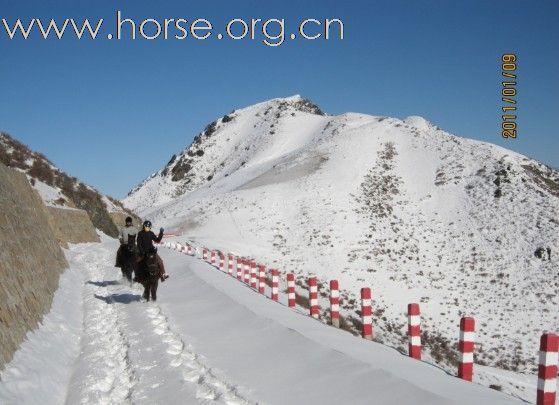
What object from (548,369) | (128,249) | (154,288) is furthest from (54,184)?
(548,369)

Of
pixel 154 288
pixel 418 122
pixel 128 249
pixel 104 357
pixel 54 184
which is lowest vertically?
pixel 104 357

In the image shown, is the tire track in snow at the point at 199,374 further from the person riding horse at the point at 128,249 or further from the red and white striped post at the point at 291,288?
the person riding horse at the point at 128,249

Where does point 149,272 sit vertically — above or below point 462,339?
above

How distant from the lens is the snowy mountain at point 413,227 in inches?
1290

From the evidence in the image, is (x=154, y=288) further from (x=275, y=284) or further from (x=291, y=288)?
(x=275, y=284)

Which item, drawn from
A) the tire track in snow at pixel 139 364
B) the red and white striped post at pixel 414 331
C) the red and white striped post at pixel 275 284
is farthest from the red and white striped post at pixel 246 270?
the red and white striped post at pixel 414 331

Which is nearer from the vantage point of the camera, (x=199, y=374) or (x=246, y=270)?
(x=199, y=374)

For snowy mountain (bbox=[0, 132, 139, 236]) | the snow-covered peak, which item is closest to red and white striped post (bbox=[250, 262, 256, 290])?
snowy mountain (bbox=[0, 132, 139, 236])

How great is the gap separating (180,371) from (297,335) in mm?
2369

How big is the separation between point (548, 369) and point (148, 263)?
398 inches

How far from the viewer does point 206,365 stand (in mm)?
8258

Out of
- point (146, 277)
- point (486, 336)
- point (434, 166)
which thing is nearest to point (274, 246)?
point (486, 336)

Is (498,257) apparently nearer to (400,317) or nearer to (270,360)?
(400,317)

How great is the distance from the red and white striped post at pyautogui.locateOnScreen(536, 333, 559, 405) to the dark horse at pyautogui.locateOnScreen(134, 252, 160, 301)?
997cm
